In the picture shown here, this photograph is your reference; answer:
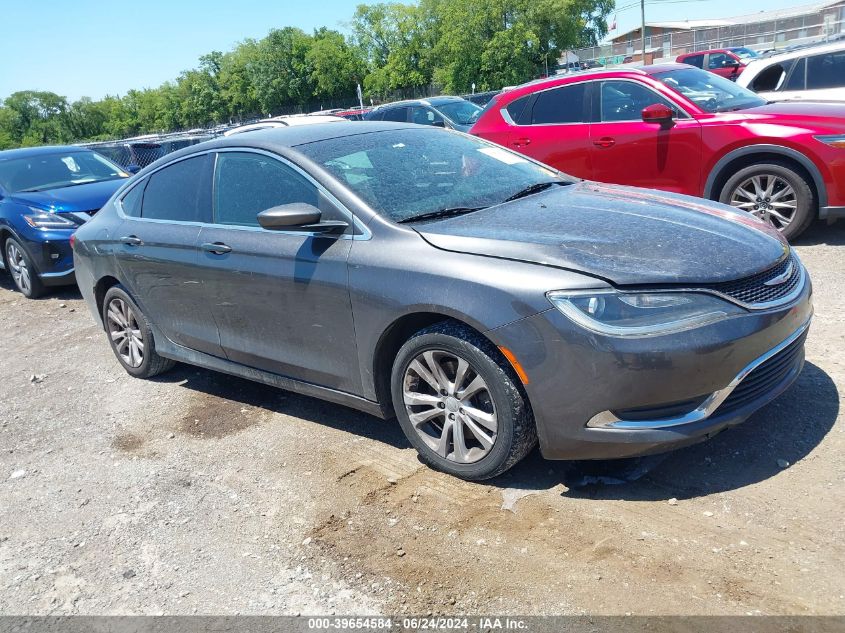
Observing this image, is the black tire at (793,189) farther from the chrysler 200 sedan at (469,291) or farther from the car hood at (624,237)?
the car hood at (624,237)

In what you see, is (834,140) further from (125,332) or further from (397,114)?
(397,114)

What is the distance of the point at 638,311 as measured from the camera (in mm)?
2984

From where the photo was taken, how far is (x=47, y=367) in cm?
649

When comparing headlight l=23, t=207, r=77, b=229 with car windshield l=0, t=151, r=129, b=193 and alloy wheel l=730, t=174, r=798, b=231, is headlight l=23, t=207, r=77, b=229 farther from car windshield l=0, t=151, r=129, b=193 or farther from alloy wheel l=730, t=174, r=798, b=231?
alloy wheel l=730, t=174, r=798, b=231

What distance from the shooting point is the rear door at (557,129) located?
791 centimetres

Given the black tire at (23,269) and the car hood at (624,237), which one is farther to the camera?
the black tire at (23,269)

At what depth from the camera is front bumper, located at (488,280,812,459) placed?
2955 mm

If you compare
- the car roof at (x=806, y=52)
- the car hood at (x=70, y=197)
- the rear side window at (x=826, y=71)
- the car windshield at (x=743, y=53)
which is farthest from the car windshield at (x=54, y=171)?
the car windshield at (x=743, y=53)

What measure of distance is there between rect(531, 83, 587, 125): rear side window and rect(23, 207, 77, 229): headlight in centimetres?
555

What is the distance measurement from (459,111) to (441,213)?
13.1 meters

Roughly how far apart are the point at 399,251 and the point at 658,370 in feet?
4.30

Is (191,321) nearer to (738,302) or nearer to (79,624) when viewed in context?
(79,624)

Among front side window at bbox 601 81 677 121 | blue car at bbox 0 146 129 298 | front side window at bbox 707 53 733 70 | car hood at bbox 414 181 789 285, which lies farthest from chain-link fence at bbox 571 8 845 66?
car hood at bbox 414 181 789 285

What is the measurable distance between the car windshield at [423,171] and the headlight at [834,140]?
320 centimetres
